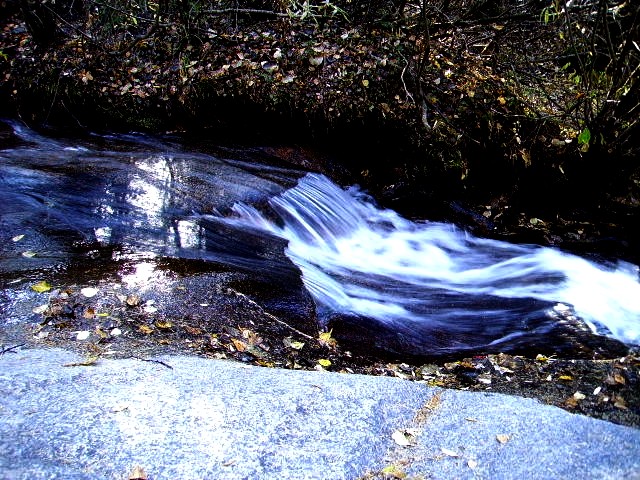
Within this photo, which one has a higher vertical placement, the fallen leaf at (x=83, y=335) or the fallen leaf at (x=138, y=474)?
the fallen leaf at (x=138, y=474)

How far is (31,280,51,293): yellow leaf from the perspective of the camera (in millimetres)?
3819

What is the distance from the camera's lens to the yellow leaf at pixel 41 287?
12.5ft

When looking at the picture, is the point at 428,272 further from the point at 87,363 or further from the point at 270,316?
the point at 87,363

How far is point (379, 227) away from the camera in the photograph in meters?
7.09

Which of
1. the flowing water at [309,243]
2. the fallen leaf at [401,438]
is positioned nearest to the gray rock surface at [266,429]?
the fallen leaf at [401,438]

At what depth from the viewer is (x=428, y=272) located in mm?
6195

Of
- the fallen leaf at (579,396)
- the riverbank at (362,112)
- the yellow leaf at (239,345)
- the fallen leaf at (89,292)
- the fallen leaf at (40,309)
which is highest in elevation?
the riverbank at (362,112)

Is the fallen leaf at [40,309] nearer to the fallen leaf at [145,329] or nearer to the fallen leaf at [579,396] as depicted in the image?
the fallen leaf at [145,329]

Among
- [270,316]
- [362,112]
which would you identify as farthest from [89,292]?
[362,112]

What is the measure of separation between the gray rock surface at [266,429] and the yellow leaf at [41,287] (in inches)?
34.8

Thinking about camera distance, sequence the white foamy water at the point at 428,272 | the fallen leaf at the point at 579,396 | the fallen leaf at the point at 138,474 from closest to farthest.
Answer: the fallen leaf at the point at 138,474, the fallen leaf at the point at 579,396, the white foamy water at the point at 428,272

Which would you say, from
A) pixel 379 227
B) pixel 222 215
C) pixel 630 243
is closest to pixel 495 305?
pixel 379 227

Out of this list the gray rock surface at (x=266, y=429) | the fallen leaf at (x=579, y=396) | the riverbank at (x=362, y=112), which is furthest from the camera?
the riverbank at (x=362, y=112)

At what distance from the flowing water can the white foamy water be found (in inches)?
0.8
